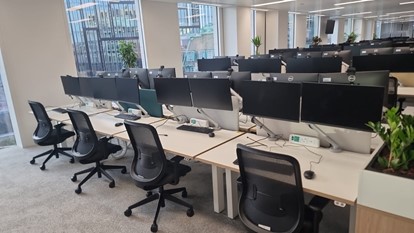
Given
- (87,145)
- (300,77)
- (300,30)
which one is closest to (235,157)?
(300,77)

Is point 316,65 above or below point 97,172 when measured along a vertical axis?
→ above

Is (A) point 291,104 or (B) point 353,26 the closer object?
(A) point 291,104

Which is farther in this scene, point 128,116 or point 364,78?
point 128,116

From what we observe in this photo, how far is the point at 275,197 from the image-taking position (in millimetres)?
1688

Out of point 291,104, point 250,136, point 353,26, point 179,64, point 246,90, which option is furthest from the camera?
point 353,26

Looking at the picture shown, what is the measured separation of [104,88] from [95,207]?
1.64 metres

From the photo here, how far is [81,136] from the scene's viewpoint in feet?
10.4

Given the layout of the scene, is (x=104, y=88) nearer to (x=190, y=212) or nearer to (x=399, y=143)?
(x=190, y=212)

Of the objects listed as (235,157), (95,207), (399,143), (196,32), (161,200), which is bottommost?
(95,207)

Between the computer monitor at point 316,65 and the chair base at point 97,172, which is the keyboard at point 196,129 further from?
the computer monitor at point 316,65

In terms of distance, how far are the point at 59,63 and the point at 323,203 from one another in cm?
503

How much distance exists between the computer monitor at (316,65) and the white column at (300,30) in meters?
9.29

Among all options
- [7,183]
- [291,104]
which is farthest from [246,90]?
[7,183]

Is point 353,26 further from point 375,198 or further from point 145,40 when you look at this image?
point 375,198
